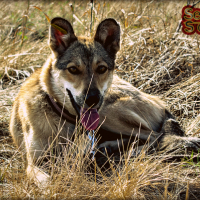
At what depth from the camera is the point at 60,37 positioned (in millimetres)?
3125

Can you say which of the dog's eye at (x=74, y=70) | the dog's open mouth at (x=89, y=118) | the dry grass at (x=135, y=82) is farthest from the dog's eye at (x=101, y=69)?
the dry grass at (x=135, y=82)

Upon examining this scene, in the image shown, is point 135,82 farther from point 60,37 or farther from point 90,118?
point 90,118

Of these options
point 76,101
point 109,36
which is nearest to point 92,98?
point 76,101

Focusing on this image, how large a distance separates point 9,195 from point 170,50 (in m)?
4.30

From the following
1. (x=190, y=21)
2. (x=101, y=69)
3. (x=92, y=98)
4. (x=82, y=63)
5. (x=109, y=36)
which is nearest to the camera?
(x=92, y=98)

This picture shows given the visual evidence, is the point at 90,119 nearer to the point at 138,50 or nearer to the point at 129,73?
the point at 129,73

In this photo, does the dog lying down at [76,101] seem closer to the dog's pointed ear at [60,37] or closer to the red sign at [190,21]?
the dog's pointed ear at [60,37]

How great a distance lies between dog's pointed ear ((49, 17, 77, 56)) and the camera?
3.04 m

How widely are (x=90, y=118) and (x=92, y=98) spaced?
24 centimetres

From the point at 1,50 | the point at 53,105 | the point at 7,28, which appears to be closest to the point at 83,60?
the point at 53,105

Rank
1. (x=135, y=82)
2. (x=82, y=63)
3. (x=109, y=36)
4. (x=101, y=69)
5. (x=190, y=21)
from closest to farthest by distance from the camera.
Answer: (x=82, y=63)
(x=101, y=69)
(x=109, y=36)
(x=135, y=82)
(x=190, y=21)

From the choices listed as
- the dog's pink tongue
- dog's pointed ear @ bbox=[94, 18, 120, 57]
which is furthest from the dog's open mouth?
dog's pointed ear @ bbox=[94, 18, 120, 57]

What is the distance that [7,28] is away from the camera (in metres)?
6.87

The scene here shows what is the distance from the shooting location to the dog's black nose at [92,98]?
8.93 ft
